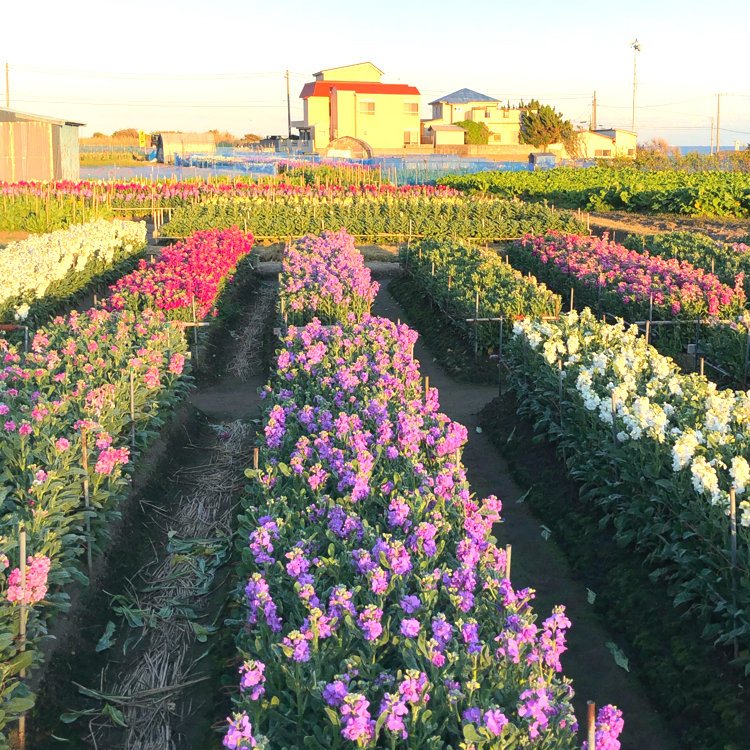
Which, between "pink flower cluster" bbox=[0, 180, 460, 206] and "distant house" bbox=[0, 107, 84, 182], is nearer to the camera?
"pink flower cluster" bbox=[0, 180, 460, 206]

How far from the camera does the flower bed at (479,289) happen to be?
12703mm

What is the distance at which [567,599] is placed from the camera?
6.70 m

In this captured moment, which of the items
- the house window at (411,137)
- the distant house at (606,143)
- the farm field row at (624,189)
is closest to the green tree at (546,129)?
the distant house at (606,143)

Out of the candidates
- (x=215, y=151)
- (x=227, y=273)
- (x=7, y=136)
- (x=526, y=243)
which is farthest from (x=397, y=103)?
(x=227, y=273)

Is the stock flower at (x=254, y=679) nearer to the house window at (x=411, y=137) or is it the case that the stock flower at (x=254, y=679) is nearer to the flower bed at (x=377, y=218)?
the flower bed at (x=377, y=218)

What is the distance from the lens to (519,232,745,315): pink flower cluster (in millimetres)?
13203

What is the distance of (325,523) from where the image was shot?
17.9 feet

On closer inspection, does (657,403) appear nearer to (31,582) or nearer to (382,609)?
(382,609)

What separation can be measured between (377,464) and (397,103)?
68.0 m

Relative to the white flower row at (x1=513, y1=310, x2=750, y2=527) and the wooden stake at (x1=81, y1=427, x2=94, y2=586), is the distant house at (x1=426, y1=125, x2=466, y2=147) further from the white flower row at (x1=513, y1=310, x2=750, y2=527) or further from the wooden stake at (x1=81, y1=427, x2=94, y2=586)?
the wooden stake at (x1=81, y1=427, x2=94, y2=586)

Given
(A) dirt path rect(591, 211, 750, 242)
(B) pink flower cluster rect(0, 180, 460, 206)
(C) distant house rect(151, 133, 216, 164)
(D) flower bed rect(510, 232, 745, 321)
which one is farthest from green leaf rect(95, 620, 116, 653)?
(C) distant house rect(151, 133, 216, 164)

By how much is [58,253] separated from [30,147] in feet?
73.4

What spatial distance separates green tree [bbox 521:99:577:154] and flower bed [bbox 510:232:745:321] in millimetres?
60895

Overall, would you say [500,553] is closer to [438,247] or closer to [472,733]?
[472,733]
